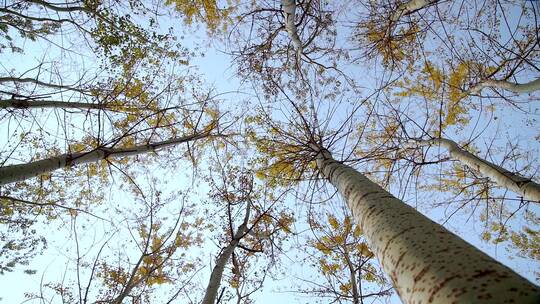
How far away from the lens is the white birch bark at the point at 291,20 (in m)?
4.73

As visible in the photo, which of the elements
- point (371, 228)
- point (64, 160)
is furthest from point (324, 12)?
point (371, 228)

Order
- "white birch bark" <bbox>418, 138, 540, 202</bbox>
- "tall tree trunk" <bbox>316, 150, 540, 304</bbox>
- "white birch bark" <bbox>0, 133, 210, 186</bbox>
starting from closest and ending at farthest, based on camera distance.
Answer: "tall tree trunk" <bbox>316, 150, 540, 304</bbox>, "white birch bark" <bbox>0, 133, 210, 186</bbox>, "white birch bark" <bbox>418, 138, 540, 202</bbox>

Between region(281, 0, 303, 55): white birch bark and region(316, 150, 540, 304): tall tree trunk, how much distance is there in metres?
3.81

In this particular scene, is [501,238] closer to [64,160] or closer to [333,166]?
[333,166]

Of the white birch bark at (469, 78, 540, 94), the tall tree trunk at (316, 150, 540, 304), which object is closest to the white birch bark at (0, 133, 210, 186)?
the tall tree trunk at (316, 150, 540, 304)

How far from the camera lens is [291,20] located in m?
5.25

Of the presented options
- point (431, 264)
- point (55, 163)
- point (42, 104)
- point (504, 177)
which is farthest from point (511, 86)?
point (42, 104)

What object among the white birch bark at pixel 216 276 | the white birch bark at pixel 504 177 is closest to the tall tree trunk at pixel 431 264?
the white birch bark at pixel 216 276

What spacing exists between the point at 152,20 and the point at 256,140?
9.38 feet

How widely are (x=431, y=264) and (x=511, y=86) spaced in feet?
16.9

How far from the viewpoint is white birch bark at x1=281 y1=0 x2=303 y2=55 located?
4.73m

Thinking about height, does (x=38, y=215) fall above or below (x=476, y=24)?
below

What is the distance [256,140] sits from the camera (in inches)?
251

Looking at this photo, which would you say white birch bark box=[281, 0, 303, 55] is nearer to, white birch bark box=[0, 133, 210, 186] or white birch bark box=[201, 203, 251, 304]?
white birch bark box=[0, 133, 210, 186]
